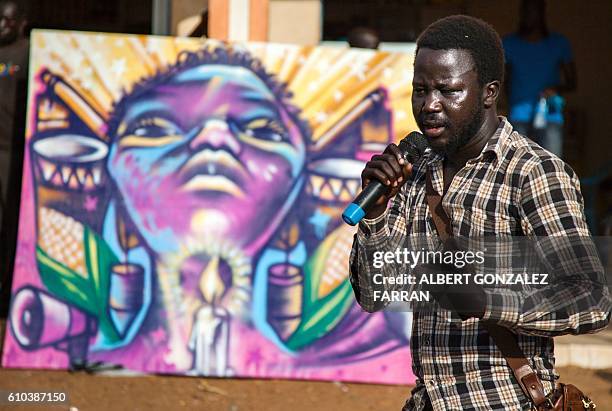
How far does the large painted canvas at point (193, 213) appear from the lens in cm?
589

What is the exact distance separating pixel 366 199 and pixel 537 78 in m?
5.23

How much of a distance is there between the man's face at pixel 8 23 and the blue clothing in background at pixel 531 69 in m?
3.43

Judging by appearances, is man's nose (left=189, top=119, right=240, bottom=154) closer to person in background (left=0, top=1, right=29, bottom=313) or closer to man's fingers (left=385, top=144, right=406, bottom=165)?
person in background (left=0, top=1, right=29, bottom=313)

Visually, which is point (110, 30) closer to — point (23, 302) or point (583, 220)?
point (23, 302)

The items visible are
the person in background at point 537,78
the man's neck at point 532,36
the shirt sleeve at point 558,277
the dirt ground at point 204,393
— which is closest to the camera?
the shirt sleeve at point 558,277

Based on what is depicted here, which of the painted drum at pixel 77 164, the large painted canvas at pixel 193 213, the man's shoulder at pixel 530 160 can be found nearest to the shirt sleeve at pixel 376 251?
the man's shoulder at pixel 530 160

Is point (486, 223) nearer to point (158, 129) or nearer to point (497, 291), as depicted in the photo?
point (497, 291)

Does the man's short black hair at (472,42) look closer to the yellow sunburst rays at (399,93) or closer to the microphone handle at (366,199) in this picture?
the microphone handle at (366,199)

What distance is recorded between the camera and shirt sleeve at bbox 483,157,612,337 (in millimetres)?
2139

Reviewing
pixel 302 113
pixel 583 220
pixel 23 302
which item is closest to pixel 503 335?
pixel 583 220

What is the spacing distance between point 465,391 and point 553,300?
1.02 ft

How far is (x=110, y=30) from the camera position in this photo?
1084 cm

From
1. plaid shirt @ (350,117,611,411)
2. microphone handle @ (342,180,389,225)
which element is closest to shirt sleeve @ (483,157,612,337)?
plaid shirt @ (350,117,611,411)

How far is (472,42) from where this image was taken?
239cm
